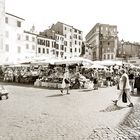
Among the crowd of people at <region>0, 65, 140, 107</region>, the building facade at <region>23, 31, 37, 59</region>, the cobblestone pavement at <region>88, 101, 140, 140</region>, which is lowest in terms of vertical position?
the cobblestone pavement at <region>88, 101, 140, 140</region>

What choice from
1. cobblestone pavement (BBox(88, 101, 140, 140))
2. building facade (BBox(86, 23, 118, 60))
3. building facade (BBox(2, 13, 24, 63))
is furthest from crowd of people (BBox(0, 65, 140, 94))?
building facade (BBox(86, 23, 118, 60))

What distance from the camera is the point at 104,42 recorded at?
8494 centimetres

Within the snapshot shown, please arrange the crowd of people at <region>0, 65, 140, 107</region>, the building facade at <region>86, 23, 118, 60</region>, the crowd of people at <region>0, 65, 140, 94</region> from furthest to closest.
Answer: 1. the building facade at <region>86, 23, 118, 60</region>
2. the crowd of people at <region>0, 65, 140, 94</region>
3. the crowd of people at <region>0, 65, 140, 107</region>

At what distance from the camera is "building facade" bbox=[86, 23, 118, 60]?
8212cm

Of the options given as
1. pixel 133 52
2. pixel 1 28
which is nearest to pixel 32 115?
pixel 1 28

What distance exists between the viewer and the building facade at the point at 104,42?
269 ft

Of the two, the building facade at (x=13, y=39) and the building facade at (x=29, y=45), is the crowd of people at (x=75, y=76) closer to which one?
the building facade at (x=13, y=39)

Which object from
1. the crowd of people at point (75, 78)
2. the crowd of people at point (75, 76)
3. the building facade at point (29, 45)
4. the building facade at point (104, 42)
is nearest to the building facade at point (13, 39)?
the building facade at point (29, 45)

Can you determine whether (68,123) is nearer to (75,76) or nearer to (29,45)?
(75,76)

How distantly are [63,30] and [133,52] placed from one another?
33.3 m

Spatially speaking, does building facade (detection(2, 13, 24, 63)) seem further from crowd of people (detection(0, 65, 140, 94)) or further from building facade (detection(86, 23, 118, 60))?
building facade (detection(86, 23, 118, 60))

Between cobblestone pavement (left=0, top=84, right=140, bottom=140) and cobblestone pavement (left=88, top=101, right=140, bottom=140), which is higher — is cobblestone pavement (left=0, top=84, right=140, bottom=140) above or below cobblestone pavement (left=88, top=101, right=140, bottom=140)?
above

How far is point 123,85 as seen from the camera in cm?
1175

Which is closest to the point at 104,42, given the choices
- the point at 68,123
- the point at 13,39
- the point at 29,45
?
the point at 29,45
